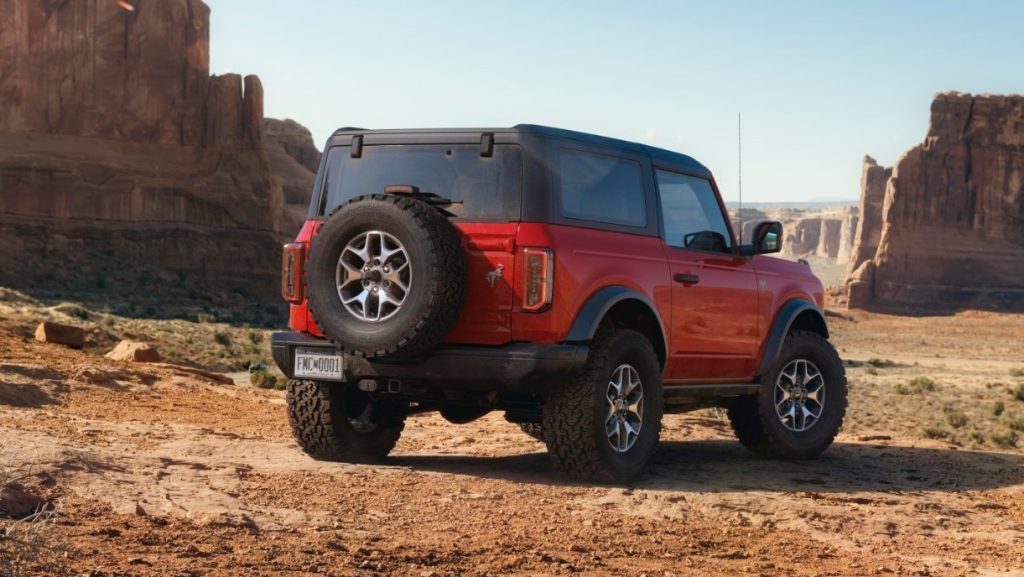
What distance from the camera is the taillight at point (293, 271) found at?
28.5 feet

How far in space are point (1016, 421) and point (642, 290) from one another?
49.7 feet

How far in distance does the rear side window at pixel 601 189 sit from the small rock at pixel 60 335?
1384 cm

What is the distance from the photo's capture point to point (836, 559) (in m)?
6.54

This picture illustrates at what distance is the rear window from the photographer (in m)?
8.17

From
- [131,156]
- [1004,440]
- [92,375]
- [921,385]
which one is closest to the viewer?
[92,375]

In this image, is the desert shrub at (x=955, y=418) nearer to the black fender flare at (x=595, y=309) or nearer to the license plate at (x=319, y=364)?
the black fender flare at (x=595, y=309)

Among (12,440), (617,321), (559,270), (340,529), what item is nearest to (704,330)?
(617,321)

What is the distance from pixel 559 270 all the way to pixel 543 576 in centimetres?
266

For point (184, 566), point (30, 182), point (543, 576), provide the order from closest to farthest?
point (184, 566) → point (543, 576) → point (30, 182)

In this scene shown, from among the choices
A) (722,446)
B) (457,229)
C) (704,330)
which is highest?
Answer: (457,229)

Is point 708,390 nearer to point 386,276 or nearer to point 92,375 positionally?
point 386,276

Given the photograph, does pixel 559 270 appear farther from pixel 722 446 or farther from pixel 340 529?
pixel 722 446

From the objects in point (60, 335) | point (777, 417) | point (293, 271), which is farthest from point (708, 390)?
point (60, 335)

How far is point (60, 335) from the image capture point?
2031cm
